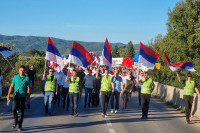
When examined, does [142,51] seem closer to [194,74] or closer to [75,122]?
[75,122]

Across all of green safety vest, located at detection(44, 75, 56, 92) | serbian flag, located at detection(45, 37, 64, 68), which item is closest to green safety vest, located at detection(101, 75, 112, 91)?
green safety vest, located at detection(44, 75, 56, 92)

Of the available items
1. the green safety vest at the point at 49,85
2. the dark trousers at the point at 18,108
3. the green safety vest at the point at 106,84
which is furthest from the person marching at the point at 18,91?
the green safety vest at the point at 106,84

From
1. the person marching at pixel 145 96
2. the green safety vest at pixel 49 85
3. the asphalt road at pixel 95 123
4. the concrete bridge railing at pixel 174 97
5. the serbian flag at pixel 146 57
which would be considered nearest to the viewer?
the asphalt road at pixel 95 123

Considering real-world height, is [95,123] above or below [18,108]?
below

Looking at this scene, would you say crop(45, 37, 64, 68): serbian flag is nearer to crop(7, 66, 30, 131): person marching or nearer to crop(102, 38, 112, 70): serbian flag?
crop(102, 38, 112, 70): serbian flag

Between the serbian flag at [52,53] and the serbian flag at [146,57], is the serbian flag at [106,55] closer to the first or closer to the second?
the serbian flag at [146,57]

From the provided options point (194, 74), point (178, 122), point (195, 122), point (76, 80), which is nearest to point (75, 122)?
point (76, 80)

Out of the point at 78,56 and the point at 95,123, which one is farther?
the point at 78,56

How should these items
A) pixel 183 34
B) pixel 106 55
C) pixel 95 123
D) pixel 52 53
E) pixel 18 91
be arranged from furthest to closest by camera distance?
pixel 183 34 < pixel 106 55 < pixel 52 53 < pixel 95 123 < pixel 18 91

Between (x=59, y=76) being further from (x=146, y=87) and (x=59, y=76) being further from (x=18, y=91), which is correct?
(x=18, y=91)

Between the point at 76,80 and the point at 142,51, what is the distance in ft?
10.5

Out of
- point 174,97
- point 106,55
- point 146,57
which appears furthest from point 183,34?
point 106,55

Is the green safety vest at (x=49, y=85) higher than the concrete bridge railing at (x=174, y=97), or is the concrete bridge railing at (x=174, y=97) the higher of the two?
the green safety vest at (x=49, y=85)

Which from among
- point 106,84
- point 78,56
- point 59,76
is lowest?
point 106,84
